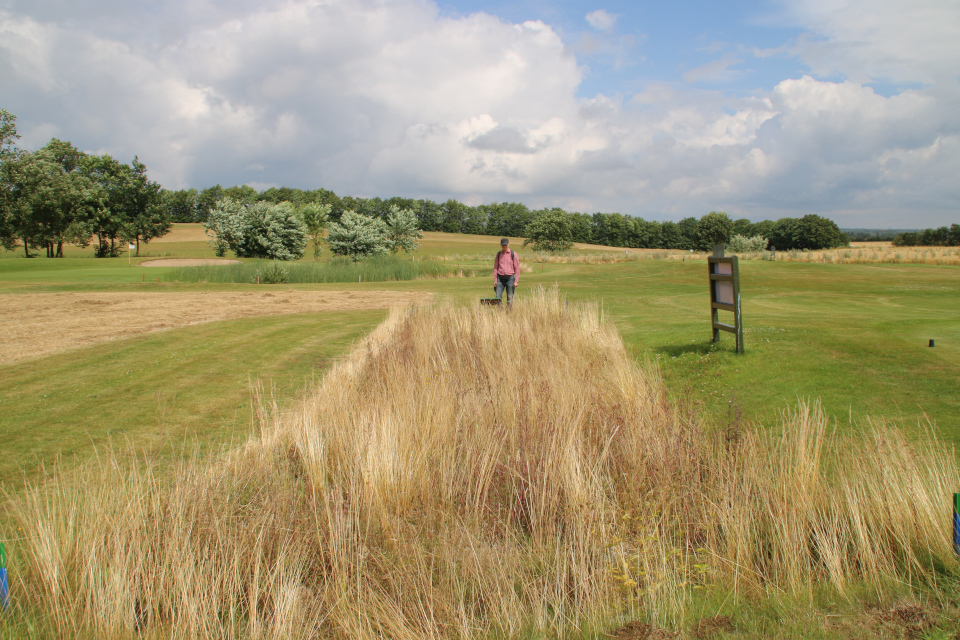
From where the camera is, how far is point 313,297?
24344mm

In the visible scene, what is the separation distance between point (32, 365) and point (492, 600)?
10.2m

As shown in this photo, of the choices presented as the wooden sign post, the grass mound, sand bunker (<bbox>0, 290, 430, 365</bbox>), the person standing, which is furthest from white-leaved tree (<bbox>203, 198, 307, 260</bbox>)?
the wooden sign post

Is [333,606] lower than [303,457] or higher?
lower

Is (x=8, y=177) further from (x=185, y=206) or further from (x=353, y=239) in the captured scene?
(x=185, y=206)

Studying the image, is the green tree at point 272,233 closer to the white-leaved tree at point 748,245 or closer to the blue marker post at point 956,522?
the white-leaved tree at point 748,245

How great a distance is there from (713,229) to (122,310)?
303 feet

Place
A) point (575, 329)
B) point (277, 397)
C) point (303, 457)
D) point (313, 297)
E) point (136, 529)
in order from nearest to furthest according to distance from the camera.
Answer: point (136, 529) < point (303, 457) < point (277, 397) < point (575, 329) < point (313, 297)

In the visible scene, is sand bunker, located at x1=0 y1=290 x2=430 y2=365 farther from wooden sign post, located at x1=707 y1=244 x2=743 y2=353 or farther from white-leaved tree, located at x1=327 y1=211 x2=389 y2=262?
white-leaved tree, located at x1=327 y1=211 x2=389 y2=262

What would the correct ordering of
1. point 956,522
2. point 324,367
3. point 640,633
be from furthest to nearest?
point 324,367
point 956,522
point 640,633

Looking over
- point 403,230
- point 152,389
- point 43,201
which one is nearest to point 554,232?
point 403,230

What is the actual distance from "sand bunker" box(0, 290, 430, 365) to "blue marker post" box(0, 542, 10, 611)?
29.8 feet

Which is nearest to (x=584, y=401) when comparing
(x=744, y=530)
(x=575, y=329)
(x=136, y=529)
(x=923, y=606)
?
(x=744, y=530)

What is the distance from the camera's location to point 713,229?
95562mm

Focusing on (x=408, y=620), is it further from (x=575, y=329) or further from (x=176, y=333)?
(x=176, y=333)
